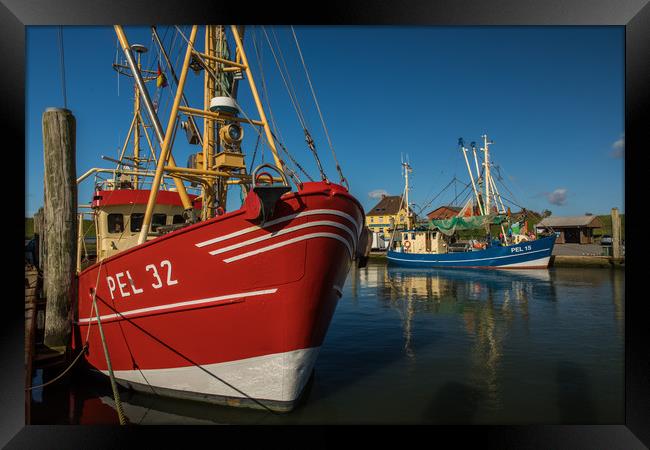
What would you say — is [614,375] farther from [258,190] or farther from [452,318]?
[258,190]

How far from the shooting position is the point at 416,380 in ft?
21.2

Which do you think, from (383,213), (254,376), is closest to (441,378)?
(254,376)

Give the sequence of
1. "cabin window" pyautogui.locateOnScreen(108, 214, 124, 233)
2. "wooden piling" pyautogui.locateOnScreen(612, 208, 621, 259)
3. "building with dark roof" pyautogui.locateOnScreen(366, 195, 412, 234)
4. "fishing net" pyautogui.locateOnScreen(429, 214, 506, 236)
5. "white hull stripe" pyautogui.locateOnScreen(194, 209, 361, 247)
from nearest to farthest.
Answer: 1. "white hull stripe" pyautogui.locateOnScreen(194, 209, 361, 247)
2. "cabin window" pyautogui.locateOnScreen(108, 214, 124, 233)
3. "wooden piling" pyautogui.locateOnScreen(612, 208, 621, 259)
4. "fishing net" pyautogui.locateOnScreen(429, 214, 506, 236)
5. "building with dark roof" pyautogui.locateOnScreen(366, 195, 412, 234)

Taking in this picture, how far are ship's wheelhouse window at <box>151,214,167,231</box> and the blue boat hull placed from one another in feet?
86.0

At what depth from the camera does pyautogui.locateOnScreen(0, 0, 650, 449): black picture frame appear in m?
3.66

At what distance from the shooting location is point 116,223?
24.9ft

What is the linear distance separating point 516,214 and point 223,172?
31450mm

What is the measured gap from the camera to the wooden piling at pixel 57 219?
606cm

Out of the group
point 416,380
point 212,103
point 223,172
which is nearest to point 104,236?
point 223,172

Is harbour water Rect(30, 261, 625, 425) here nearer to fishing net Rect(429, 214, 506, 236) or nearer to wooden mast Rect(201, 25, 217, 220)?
wooden mast Rect(201, 25, 217, 220)

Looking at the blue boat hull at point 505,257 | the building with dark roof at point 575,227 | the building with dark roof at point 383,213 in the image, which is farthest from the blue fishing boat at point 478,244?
the building with dark roof at point 383,213

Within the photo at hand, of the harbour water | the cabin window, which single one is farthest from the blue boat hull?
the cabin window

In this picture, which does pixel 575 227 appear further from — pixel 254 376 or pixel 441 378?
pixel 254 376
